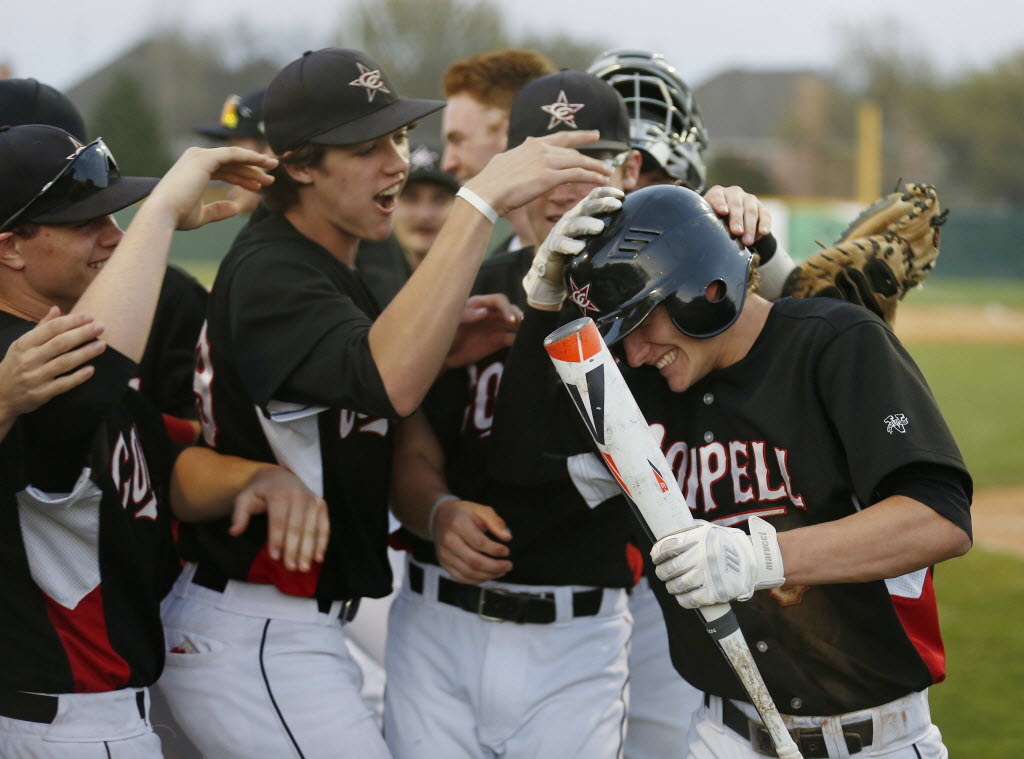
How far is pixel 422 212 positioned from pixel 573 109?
2.64 m

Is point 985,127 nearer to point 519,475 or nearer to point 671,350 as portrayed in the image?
point 519,475

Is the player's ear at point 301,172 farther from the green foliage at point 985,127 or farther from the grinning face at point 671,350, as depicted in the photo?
the green foliage at point 985,127

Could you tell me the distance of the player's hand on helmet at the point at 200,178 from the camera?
285cm

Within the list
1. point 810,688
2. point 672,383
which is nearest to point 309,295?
point 672,383

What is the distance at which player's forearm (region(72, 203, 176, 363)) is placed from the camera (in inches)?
103

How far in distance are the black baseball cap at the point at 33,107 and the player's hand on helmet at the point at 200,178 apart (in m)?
0.92

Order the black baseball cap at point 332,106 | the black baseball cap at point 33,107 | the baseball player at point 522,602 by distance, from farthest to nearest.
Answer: the black baseball cap at point 33,107
the baseball player at point 522,602
the black baseball cap at point 332,106

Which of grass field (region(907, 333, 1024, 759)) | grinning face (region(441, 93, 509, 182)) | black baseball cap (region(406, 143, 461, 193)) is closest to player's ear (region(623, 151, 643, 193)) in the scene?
A: grinning face (region(441, 93, 509, 182))

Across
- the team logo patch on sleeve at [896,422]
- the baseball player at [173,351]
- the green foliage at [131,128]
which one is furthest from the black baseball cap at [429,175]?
the green foliage at [131,128]

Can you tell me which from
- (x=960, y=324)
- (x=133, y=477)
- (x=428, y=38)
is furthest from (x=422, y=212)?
(x=428, y=38)

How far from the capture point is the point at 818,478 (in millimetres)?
2717

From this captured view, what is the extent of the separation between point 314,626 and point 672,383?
1.26m

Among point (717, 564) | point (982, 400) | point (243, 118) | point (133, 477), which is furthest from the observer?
point (982, 400)

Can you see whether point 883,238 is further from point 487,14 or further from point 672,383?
point 487,14
